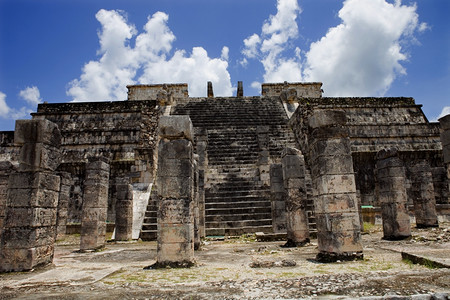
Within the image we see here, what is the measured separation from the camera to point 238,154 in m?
16.8

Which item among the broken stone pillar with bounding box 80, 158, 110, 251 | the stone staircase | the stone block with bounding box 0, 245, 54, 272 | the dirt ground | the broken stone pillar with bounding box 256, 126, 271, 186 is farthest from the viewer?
the broken stone pillar with bounding box 256, 126, 271, 186

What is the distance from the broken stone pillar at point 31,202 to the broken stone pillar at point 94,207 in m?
2.72

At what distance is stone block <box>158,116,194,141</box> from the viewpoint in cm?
667

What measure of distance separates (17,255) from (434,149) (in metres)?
22.5

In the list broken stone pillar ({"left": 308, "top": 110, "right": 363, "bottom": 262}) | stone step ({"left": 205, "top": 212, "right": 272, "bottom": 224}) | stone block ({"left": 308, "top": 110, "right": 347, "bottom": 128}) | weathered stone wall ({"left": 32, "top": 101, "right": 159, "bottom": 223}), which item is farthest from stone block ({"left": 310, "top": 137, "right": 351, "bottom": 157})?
weathered stone wall ({"left": 32, "top": 101, "right": 159, "bottom": 223})

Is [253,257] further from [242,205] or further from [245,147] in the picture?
[245,147]

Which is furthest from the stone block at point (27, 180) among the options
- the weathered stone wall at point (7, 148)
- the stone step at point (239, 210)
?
the weathered stone wall at point (7, 148)

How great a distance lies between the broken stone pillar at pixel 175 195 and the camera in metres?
6.22

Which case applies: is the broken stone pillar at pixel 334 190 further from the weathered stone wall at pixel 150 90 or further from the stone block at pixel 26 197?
the weathered stone wall at pixel 150 90

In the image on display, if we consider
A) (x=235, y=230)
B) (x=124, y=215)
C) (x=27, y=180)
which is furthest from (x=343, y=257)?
(x=124, y=215)

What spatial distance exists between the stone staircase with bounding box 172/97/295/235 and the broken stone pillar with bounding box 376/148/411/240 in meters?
4.21

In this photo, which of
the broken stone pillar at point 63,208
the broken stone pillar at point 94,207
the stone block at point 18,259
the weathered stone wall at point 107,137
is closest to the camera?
the stone block at point 18,259

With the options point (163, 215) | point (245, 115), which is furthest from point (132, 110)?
point (163, 215)

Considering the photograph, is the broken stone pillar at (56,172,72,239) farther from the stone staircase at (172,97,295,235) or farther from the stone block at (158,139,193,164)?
the stone block at (158,139,193,164)
